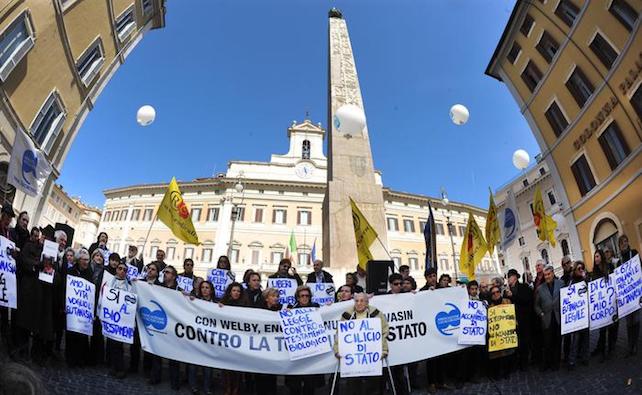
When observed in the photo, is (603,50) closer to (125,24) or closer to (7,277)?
(7,277)

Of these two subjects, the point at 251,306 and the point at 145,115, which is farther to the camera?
the point at 145,115

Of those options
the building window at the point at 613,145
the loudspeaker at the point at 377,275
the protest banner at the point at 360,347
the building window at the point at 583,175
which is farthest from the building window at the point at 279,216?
the protest banner at the point at 360,347

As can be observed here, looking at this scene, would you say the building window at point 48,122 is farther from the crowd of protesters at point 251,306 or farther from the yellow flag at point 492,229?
the yellow flag at point 492,229

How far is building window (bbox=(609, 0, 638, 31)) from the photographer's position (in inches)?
546

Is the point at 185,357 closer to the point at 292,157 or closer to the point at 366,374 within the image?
the point at 366,374

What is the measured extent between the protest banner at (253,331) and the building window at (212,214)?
137 ft

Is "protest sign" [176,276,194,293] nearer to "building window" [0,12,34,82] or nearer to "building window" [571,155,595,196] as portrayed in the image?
"building window" [0,12,34,82]

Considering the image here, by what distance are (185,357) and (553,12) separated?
2088 cm

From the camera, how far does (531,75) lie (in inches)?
803

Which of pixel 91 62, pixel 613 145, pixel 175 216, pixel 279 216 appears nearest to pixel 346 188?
pixel 175 216

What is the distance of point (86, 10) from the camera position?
636 inches

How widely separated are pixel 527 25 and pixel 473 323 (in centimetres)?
1986

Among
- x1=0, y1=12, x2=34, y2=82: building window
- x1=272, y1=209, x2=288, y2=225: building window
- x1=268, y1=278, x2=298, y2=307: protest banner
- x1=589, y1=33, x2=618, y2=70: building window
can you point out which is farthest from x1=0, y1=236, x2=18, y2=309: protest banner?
x1=272, y1=209, x2=288, y2=225: building window

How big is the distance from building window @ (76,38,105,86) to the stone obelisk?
10554 mm
